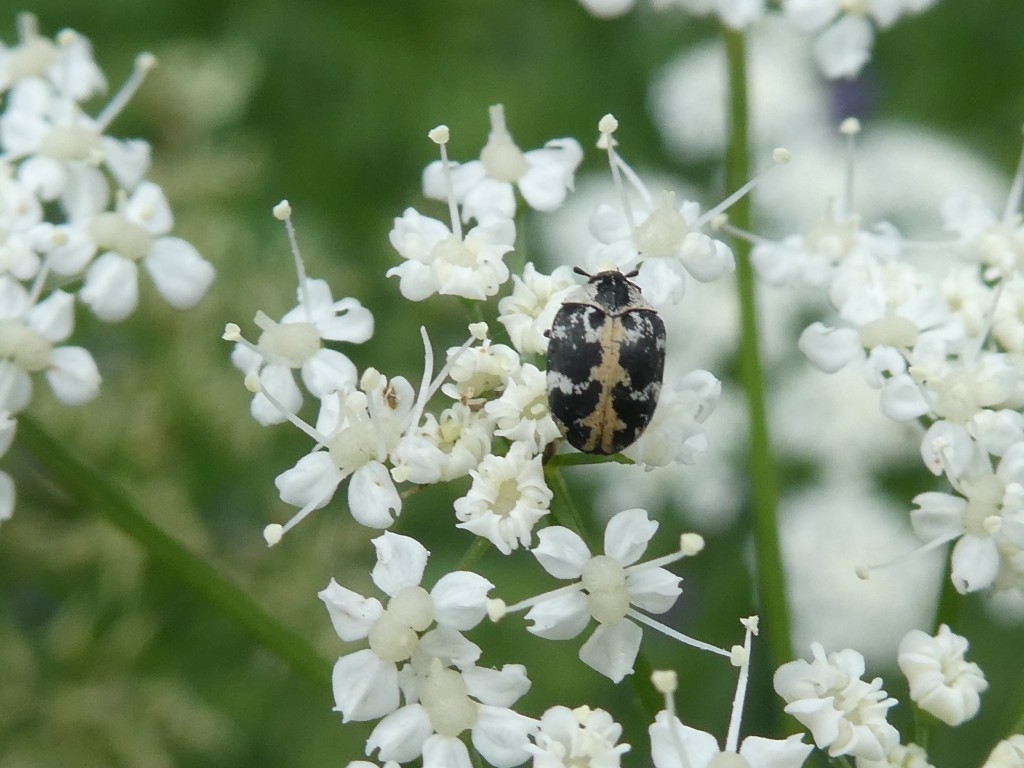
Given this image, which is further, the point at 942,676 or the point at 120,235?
the point at 120,235

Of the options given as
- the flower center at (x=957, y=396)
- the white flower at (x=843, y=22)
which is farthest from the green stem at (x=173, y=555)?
the white flower at (x=843, y=22)

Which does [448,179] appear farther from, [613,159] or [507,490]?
[507,490]

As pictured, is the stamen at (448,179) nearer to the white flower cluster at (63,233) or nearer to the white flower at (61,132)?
the white flower cluster at (63,233)

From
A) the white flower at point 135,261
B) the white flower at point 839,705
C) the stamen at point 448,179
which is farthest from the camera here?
the white flower at point 135,261

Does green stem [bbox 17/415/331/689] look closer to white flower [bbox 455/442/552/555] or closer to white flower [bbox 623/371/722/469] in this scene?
white flower [bbox 455/442/552/555]

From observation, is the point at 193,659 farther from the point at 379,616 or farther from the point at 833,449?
the point at 833,449

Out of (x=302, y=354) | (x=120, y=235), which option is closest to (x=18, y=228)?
(x=120, y=235)
